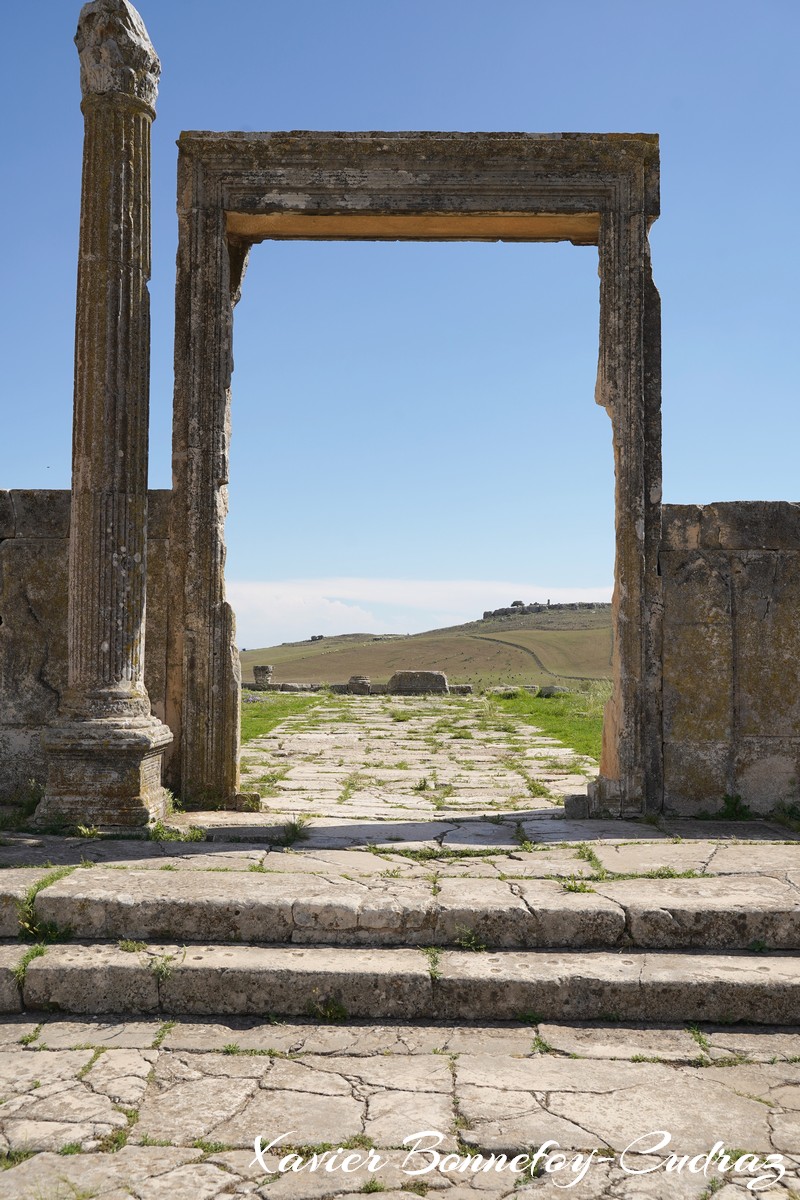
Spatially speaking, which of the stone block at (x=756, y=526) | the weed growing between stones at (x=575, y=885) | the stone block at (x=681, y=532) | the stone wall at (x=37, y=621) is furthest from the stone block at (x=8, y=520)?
the stone block at (x=756, y=526)

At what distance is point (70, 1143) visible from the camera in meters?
2.80

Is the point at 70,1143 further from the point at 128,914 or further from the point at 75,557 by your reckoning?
the point at 75,557

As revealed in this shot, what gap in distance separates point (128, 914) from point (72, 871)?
0.56 m

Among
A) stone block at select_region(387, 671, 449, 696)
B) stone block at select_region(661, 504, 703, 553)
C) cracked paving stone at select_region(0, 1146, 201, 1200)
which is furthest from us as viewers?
stone block at select_region(387, 671, 449, 696)

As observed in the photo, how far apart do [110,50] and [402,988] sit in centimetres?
556

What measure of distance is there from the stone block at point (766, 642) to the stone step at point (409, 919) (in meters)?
2.38

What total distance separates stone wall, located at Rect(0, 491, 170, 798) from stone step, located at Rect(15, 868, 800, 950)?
2.31 m

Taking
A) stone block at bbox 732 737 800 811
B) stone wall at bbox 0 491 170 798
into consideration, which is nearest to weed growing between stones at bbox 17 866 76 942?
stone wall at bbox 0 491 170 798

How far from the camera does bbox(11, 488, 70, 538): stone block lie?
20.9ft

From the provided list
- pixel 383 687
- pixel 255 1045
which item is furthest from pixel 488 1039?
pixel 383 687

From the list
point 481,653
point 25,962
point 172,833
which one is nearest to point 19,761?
point 172,833

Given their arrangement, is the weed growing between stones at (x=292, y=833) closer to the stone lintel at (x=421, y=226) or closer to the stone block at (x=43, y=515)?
the stone block at (x=43, y=515)

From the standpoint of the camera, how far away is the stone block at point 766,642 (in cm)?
638

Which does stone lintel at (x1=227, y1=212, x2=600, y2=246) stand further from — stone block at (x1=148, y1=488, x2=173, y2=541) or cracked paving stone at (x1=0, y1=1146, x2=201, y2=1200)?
cracked paving stone at (x1=0, y1=1146, x2=201, y2=1200)
